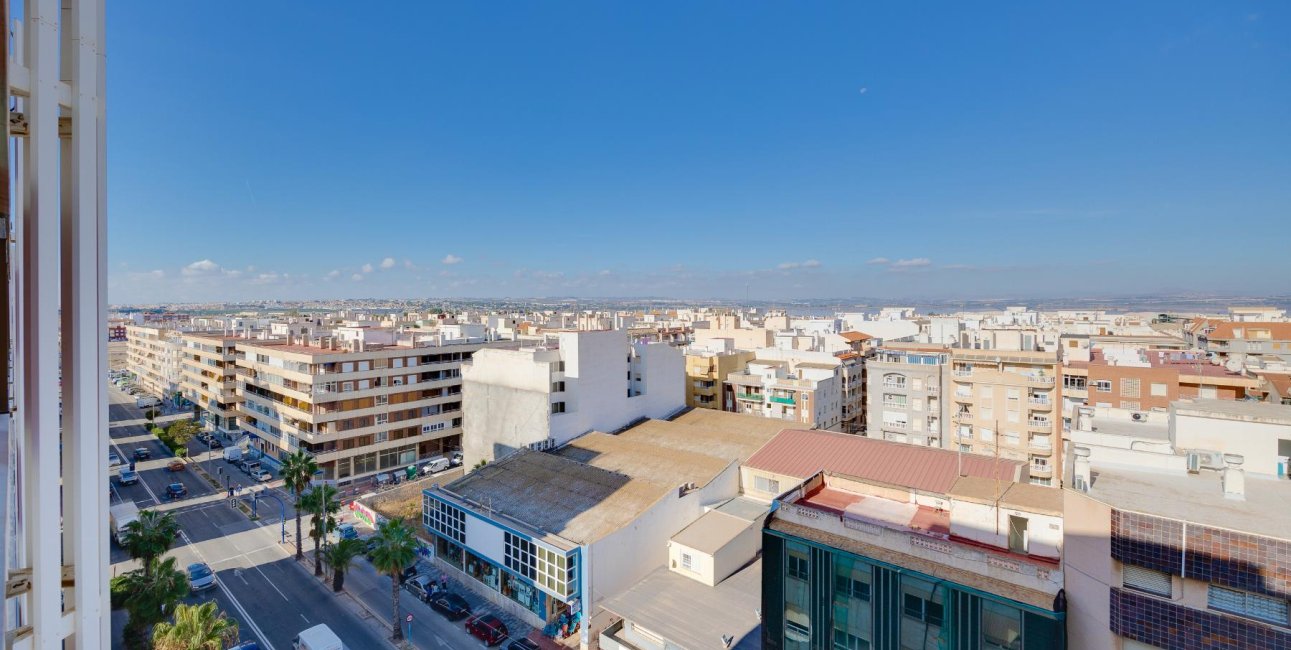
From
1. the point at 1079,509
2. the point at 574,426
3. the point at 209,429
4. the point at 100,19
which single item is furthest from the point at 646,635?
the point at 209,429

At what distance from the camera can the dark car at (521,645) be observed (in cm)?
2680

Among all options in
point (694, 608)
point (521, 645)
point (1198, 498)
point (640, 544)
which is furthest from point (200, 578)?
point (1198, 498)

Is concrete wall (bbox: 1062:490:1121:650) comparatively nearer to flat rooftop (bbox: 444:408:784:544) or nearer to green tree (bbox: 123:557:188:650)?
flat rooftop (bbox: 444:408:784:544)

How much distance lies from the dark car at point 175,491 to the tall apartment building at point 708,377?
1780 inches

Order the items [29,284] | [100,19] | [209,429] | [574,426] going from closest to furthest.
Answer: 1. [29,284]
2. [100,19]
3. [574,426]
4. [209,429]

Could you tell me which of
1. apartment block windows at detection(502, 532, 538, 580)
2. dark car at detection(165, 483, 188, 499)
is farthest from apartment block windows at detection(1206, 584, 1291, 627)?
dark car at detection(165, 483, 188, 499)

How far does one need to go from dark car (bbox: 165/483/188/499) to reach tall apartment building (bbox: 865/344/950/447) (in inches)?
2311

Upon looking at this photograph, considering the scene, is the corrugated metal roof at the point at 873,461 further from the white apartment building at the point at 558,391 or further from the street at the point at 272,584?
the street at the point at 272,584

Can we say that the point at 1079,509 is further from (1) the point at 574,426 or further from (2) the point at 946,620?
(1) the point at 574,426

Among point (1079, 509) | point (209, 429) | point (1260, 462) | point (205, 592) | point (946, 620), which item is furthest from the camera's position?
point (209, 429)

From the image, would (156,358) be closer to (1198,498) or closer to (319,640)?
(319,640)

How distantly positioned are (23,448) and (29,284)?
1355mm

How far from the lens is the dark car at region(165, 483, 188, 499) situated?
46422 mm

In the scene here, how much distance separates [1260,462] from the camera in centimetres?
1948
